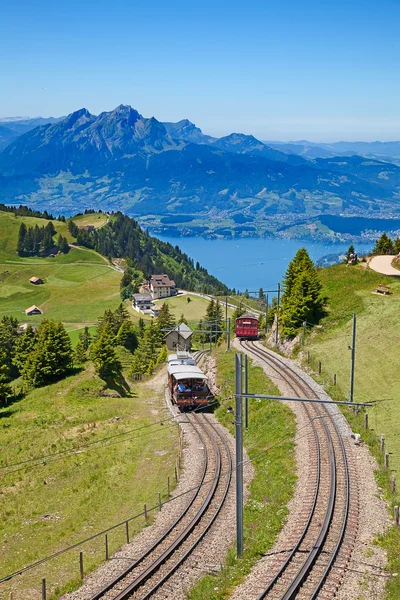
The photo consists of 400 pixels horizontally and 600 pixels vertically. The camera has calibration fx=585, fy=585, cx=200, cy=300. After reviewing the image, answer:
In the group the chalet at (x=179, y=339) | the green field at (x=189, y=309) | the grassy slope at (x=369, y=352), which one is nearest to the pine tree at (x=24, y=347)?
the chalet at (x=179, y=339)

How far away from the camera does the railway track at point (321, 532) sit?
2070 centimetres

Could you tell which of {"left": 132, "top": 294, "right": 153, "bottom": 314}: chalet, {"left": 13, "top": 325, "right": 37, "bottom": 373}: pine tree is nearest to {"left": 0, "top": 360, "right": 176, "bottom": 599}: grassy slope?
{"left": 13, "top": 325, "right": 37, "bottom": 373}: pine tree

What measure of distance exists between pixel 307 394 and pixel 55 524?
76.5 feet

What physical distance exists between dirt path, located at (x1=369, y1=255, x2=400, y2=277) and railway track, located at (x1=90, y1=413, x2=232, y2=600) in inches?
1881

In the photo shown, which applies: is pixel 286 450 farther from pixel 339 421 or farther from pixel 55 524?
pixel 55 524

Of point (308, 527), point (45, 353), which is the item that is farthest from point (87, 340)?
point (308, 527)

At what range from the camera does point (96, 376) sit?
62.5 meters

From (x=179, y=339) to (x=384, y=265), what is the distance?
30.5 m

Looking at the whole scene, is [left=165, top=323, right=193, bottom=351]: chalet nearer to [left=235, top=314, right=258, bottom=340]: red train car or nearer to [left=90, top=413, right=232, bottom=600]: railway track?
[left=235, top=314, right=258, bottom=340]: red train car

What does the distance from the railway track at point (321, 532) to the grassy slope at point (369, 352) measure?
180 centimetres

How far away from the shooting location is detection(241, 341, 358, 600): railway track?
815 inches

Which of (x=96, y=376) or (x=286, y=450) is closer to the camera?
(x=286, y=450)

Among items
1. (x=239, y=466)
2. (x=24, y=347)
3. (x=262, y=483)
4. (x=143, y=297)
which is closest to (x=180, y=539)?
(x=239, y=466)

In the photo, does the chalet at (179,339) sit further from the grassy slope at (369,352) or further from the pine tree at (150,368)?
the grassy slope at (369,352)
